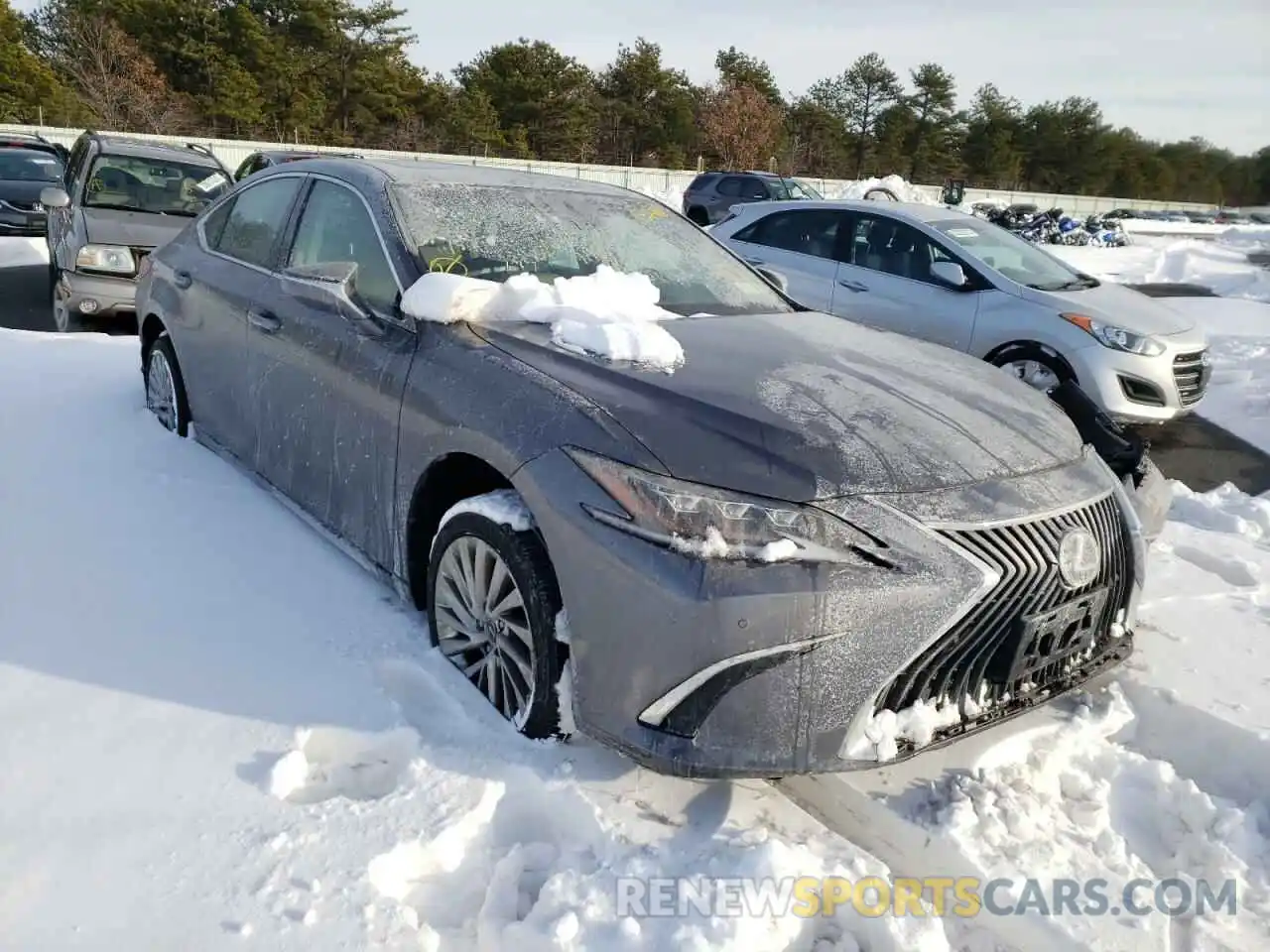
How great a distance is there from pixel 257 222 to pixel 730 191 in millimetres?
18445

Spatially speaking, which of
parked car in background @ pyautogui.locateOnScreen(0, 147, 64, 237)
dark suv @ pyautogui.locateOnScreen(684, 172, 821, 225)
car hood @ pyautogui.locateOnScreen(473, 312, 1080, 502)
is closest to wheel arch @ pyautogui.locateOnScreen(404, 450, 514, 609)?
car hood @ pyautogui.locateOnScreen(473, 312, 1080, 502)

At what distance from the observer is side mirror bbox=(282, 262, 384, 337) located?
3.18 meters

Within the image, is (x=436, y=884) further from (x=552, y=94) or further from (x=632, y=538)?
(x=552, y=94)

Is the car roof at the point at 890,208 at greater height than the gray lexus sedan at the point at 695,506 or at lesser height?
greater

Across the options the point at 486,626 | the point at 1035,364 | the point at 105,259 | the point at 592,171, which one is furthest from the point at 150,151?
the point at 592,171

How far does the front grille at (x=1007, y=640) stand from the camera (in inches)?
89.7

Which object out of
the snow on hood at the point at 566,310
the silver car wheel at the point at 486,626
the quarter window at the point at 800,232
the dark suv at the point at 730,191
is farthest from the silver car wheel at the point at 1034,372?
the dark suv at the point at 730,191

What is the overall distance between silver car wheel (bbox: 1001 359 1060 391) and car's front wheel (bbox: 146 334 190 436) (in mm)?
5208

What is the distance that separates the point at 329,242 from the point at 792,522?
7.54ft

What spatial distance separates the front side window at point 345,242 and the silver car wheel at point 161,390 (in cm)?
139

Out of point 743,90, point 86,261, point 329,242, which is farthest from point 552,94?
point 329,242

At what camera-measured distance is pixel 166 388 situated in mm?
4852

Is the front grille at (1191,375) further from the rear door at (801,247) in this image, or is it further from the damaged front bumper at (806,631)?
the damaged front bumper at (806,631)

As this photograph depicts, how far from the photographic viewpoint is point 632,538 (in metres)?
2.24
